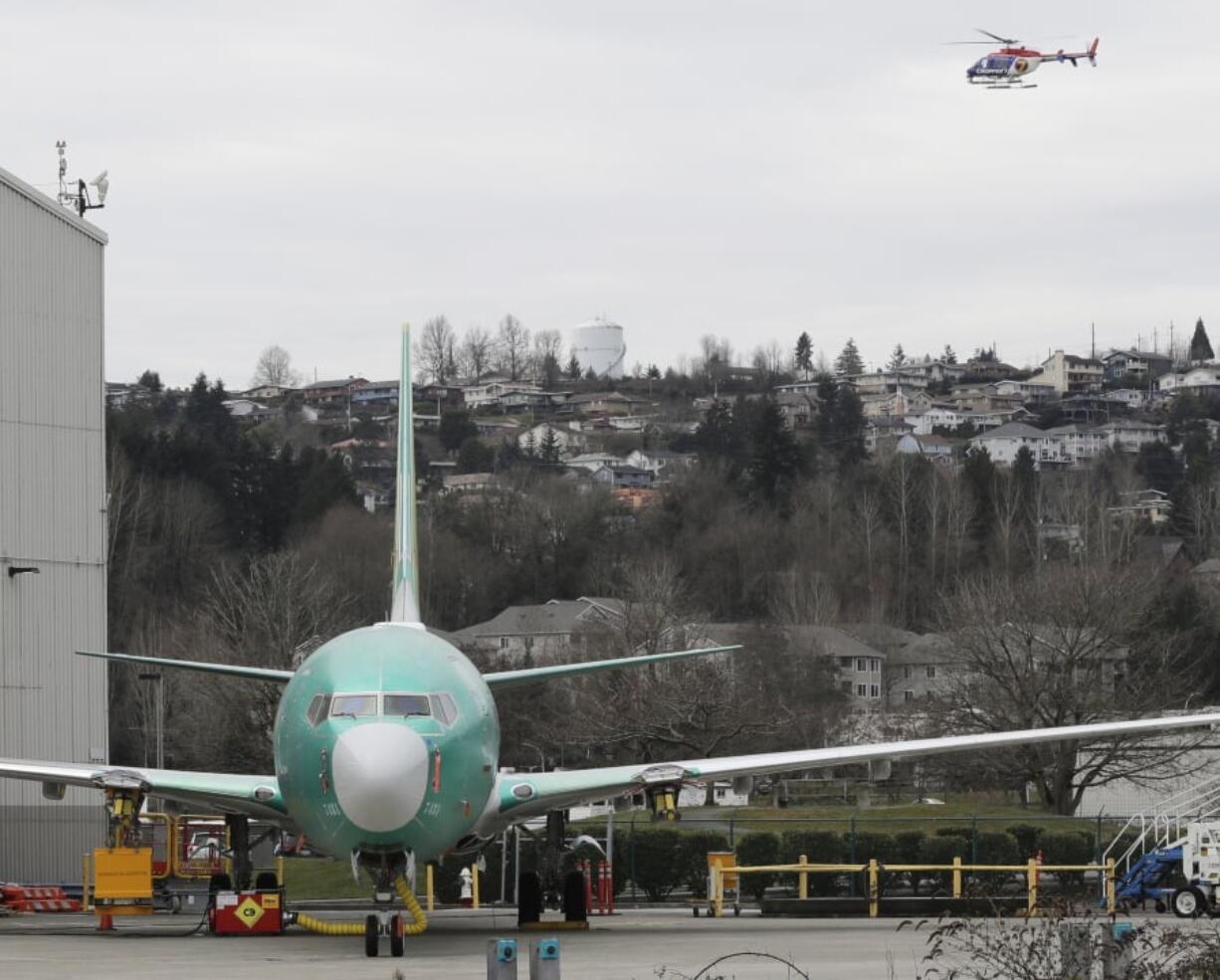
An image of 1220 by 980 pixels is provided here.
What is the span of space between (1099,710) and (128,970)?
56.0 m

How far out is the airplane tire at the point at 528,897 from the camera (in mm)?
31625

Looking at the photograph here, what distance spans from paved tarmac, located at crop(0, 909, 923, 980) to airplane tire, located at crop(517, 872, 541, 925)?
41 cm

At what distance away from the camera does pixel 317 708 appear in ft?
89.8

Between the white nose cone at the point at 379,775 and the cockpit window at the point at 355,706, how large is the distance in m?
0.28

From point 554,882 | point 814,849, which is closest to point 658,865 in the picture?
point 814,849

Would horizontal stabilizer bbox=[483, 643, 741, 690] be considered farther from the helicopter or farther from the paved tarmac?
the helicopter

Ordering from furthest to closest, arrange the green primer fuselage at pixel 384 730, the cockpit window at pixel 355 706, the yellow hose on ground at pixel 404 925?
the yellow hose on ground at pixel 404 925 → the cockpit window at pixel 355 706 → the green primer fuselage at pixel 384 730

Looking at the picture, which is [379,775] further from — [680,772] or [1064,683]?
[1064,683]

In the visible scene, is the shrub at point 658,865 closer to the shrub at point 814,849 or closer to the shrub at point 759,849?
the shrub at point 759,849

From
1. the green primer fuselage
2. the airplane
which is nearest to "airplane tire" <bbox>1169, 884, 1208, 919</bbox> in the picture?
the airplane

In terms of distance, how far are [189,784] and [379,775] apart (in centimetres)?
488

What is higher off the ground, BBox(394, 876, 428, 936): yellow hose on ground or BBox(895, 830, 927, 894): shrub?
BBox(394, 876, 428, 936): yellow hose on ground

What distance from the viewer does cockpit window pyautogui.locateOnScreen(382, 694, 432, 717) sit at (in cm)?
2706

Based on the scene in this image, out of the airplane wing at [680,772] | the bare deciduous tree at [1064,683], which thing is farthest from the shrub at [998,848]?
the bare deciduous tree at [1064,683]
